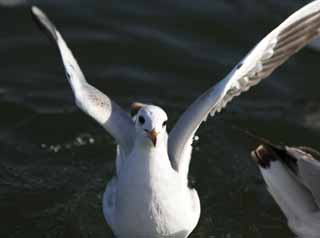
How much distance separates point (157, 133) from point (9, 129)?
6.77 ft

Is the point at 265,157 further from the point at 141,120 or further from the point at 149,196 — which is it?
the point at 141,120

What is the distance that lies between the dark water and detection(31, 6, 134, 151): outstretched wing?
0.73 m

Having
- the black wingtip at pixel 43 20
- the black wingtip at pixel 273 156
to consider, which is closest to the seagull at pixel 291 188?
the black wingtip at pixel 273 156

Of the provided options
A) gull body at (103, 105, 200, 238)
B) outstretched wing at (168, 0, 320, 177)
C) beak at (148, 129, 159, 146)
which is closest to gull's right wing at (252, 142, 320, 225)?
outstretched wing at (168, 0, 320, 177)

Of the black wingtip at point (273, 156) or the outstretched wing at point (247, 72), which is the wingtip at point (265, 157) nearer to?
the black wingtip at point (273, 156)

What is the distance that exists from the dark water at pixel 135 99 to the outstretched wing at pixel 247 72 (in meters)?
0.79

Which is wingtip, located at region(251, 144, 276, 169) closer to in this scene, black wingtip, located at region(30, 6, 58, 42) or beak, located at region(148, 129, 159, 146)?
beak, located at region(148, 129, 159, 146)

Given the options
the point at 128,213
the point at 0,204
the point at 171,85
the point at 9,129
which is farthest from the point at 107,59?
the point at 128,213

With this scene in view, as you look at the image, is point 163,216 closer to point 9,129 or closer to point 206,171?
point 206,171

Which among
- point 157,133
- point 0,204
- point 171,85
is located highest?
point 157,133

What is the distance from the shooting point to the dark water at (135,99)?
5887 mm

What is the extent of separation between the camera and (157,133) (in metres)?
4.70

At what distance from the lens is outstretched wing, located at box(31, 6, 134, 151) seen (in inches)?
203

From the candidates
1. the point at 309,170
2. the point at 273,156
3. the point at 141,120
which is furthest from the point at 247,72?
the point at 141,120
